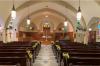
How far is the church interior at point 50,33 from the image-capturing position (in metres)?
6.98

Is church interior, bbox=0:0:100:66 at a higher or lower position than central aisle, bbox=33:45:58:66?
higher

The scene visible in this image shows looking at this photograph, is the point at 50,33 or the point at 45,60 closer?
the point at 45,60

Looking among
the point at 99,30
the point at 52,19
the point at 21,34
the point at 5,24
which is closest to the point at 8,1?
the point at 5,24

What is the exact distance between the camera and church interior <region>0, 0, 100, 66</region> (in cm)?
698

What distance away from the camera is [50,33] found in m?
34.2

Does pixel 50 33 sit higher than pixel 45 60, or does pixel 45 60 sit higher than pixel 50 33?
pixel 50 33

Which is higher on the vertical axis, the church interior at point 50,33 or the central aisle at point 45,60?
the church interior at point 50,33

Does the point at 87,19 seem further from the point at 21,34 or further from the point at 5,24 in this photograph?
the point at 21,34

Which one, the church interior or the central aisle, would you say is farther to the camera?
the central aisle

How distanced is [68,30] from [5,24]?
1595 centimetres

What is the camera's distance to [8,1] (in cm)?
1647

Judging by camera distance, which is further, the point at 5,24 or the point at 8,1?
the point at 5,24

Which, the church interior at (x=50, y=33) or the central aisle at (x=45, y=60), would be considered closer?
the church interior at (x=50, y=33)

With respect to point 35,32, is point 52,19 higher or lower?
higher
